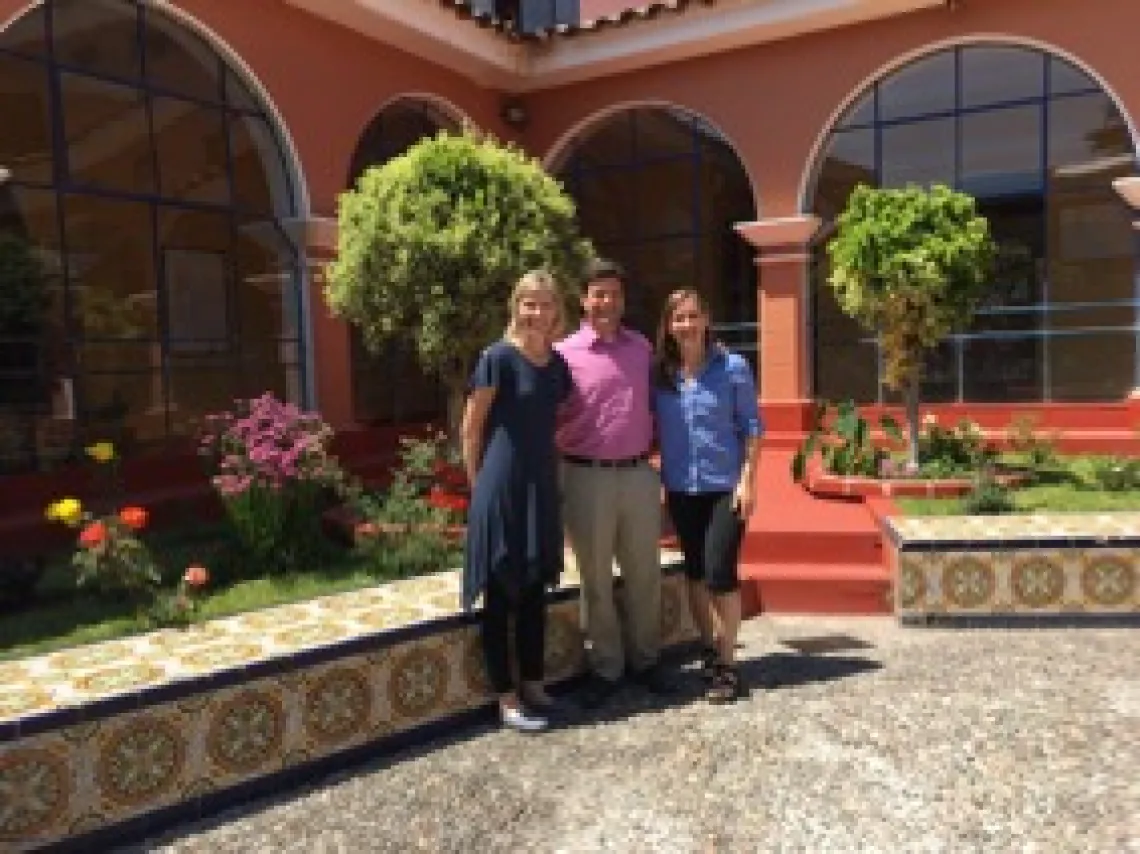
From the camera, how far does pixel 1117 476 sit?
6.05 meters

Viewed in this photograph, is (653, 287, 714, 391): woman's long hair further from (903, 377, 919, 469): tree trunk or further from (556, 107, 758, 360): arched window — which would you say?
(556, 107, 758, 360): arched window

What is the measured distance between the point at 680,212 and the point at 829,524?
11516 mm

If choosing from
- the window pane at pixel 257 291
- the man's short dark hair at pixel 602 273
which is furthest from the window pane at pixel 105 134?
the man's short dark hair at pixel 602 273

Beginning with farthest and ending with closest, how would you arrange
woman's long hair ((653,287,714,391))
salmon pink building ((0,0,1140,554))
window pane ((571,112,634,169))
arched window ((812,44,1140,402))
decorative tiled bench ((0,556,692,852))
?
1. arched window ((812,44,1140,402))
2. window pane ((571,112,634,169))
3. salmon pink building ((0,0,1140,554))
4. woman's long hair ((653,287,714,391))
5. decorative tiled bench ((0,556,692,852))

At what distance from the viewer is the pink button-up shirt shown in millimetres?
3727

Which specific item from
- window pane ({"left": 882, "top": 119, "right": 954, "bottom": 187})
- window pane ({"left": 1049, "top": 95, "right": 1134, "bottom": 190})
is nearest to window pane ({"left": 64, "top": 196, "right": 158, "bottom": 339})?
window pane ({"left": 882, "top": 119, "right": 954, "bottom": 187})

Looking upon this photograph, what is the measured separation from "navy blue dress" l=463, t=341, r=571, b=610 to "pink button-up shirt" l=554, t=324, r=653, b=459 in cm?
21

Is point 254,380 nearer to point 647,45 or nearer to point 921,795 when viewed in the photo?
point 647,45

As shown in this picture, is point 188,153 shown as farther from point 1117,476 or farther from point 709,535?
point 1117,476

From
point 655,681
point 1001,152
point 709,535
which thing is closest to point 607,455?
point 709,535

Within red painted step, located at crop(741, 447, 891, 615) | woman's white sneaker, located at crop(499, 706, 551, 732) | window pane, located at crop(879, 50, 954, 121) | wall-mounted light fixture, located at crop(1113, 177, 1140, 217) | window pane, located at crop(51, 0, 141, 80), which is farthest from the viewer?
window pane, located at crop(879, 50, 954, 121)

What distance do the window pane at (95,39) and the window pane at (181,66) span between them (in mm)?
277

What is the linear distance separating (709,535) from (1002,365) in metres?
14.2

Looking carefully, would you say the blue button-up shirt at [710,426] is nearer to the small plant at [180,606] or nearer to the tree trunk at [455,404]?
the small plant at [180,606]
